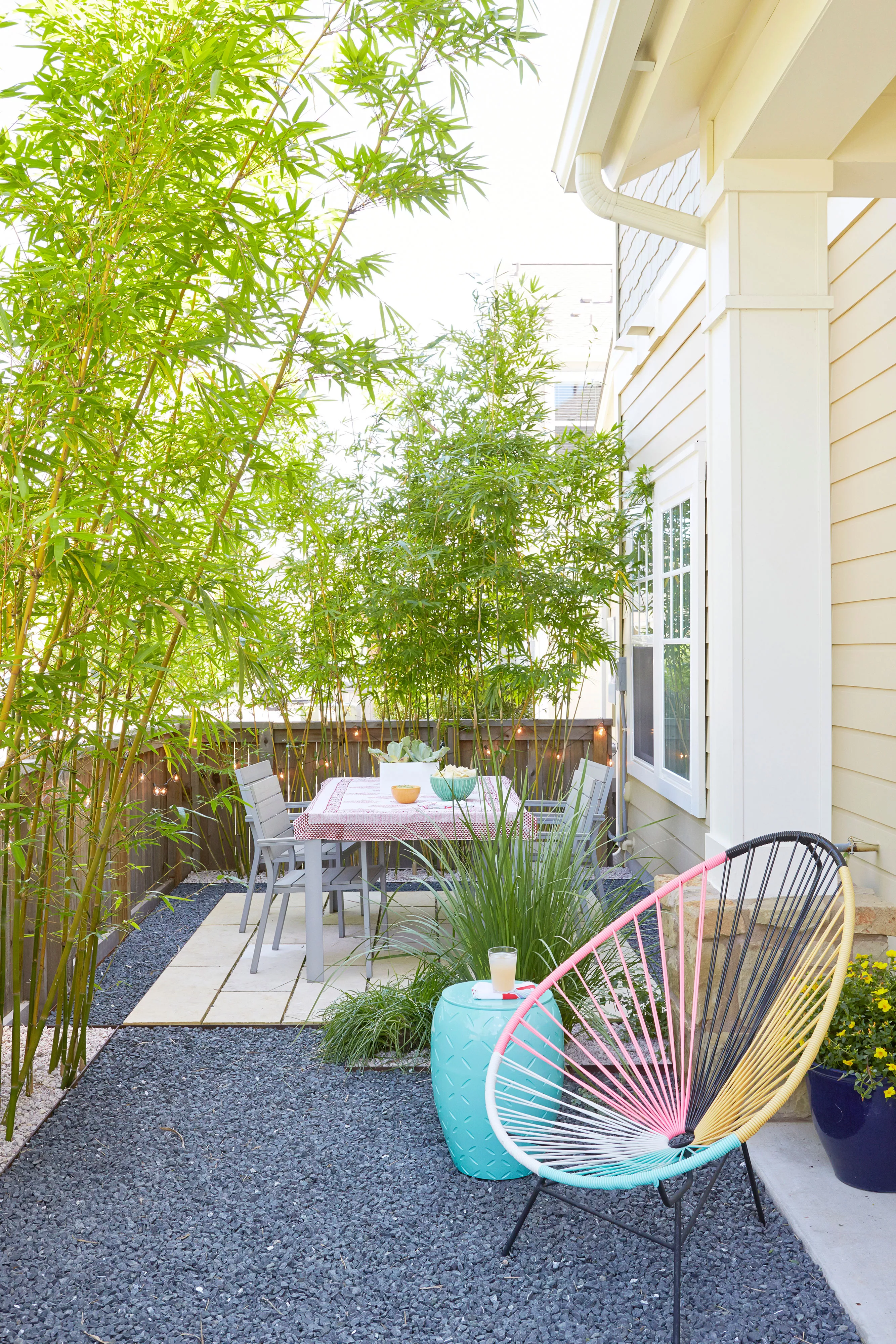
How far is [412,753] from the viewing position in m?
4.90

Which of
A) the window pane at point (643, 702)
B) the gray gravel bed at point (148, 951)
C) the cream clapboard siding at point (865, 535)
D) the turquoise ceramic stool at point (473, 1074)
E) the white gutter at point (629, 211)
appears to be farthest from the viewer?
the window pane at point (643, 702)

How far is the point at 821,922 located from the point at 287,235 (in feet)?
6.69

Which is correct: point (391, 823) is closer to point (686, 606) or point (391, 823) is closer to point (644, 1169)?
point (686, 606)

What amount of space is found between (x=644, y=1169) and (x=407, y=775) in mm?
2992

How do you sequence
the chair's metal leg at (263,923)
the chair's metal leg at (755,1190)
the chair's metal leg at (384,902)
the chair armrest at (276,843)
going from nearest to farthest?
the chair's metal leg at (755,1190)
the chair's metal leg at (384,902)
the chair's metal leg at (263,923)
the chair armrest at (276,843)

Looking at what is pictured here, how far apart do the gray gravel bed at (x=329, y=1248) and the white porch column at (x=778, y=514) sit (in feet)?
3.29

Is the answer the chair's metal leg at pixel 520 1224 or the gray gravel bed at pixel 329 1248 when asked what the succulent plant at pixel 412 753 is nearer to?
the gray gravel bed at pixel 329 1248

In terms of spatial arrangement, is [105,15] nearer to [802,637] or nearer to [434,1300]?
[802,637]

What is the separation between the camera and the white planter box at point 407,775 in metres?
4.45

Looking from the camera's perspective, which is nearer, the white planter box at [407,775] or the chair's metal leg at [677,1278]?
the chair's metal leg at [677,1278]

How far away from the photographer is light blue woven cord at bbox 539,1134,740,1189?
156 cm

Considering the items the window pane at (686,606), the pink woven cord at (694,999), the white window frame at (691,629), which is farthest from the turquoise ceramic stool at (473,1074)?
the window pane at (686,606)

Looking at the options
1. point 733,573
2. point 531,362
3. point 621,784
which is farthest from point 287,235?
point 621,784

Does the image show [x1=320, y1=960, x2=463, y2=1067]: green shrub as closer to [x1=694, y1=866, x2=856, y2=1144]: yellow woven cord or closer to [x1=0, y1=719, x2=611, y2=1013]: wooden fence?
[x1=694, y1=866, x2=856, y2=1144]: yellow woven cord
